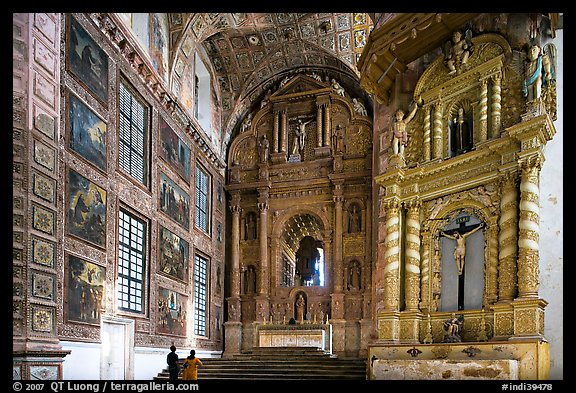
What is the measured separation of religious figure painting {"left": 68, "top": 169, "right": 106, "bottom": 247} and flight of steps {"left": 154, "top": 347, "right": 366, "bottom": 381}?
196 inches

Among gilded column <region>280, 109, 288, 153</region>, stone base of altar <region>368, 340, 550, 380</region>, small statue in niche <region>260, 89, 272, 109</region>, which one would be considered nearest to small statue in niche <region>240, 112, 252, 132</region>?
small statue in niche <region>260, 89, 272, 109</region>

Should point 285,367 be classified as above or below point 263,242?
below

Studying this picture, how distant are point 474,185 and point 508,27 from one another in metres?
3.61

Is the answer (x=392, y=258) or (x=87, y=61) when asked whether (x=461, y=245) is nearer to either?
(x=392, y=258)

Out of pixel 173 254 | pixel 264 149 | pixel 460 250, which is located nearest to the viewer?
pixel 460 250

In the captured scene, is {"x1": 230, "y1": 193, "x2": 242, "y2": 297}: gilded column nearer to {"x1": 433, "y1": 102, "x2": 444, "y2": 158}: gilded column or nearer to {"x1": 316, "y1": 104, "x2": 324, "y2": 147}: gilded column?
{"x1": 316, "y1": 104, "x2": 324, "y2": 147}: gilded column

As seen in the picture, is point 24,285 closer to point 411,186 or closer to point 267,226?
point 411,186

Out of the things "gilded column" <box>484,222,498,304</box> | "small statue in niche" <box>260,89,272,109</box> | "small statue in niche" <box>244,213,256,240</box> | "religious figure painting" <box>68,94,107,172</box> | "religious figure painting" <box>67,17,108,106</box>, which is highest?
"small statue in niche" <box>260,89,272,109</box>

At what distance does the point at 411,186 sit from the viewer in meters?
14.7

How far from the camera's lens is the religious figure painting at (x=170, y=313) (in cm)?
1767

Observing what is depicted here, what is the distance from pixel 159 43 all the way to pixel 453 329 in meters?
12.5

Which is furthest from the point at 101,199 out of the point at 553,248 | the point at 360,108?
the point at 360,108

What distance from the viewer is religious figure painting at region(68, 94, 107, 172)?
1325cm

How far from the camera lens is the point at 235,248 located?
25109 mm
